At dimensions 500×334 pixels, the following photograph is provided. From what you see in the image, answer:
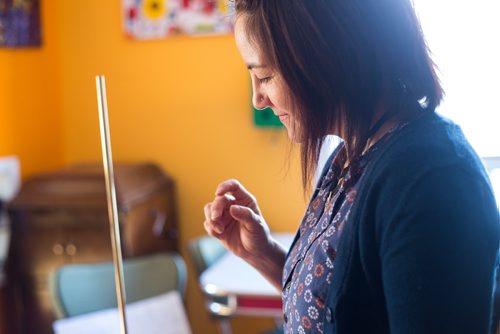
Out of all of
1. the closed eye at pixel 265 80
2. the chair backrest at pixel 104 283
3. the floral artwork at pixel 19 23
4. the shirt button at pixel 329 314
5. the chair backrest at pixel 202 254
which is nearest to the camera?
the shirt button at pixel 329 314

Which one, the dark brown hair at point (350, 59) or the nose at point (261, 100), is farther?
the nose at point (261, 100)

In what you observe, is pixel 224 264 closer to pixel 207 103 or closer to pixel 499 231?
pixel 207 103

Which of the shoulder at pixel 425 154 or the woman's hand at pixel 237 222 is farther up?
the shoulder at pixel 425 154

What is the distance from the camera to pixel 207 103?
10.00ft

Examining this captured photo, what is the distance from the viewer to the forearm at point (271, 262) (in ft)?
3.37

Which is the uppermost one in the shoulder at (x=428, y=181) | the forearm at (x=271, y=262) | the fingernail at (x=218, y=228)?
the shoulder at (x=428, y=181)

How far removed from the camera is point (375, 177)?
67cm

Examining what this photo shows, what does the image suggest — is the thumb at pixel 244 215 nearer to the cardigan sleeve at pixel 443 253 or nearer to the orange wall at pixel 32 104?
the cardigan sleeve at pixel 443 253

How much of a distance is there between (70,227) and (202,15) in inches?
47.4

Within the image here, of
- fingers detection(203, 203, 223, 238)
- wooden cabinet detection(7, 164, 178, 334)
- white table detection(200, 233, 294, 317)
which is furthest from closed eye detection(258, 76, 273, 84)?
wooden cabinet detection(7, 164, 178, 334)

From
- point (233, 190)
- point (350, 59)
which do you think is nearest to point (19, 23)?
point (233, 190)

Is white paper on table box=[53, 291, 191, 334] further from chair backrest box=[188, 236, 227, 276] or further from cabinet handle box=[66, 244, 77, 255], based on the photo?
cabinet handle box=[66, 244, 77, 255]

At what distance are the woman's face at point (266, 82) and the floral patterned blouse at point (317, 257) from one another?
0.10 m

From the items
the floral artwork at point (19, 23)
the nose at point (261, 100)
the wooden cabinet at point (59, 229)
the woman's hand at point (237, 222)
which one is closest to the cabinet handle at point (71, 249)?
the wooden cabinet at point (59, 229)
